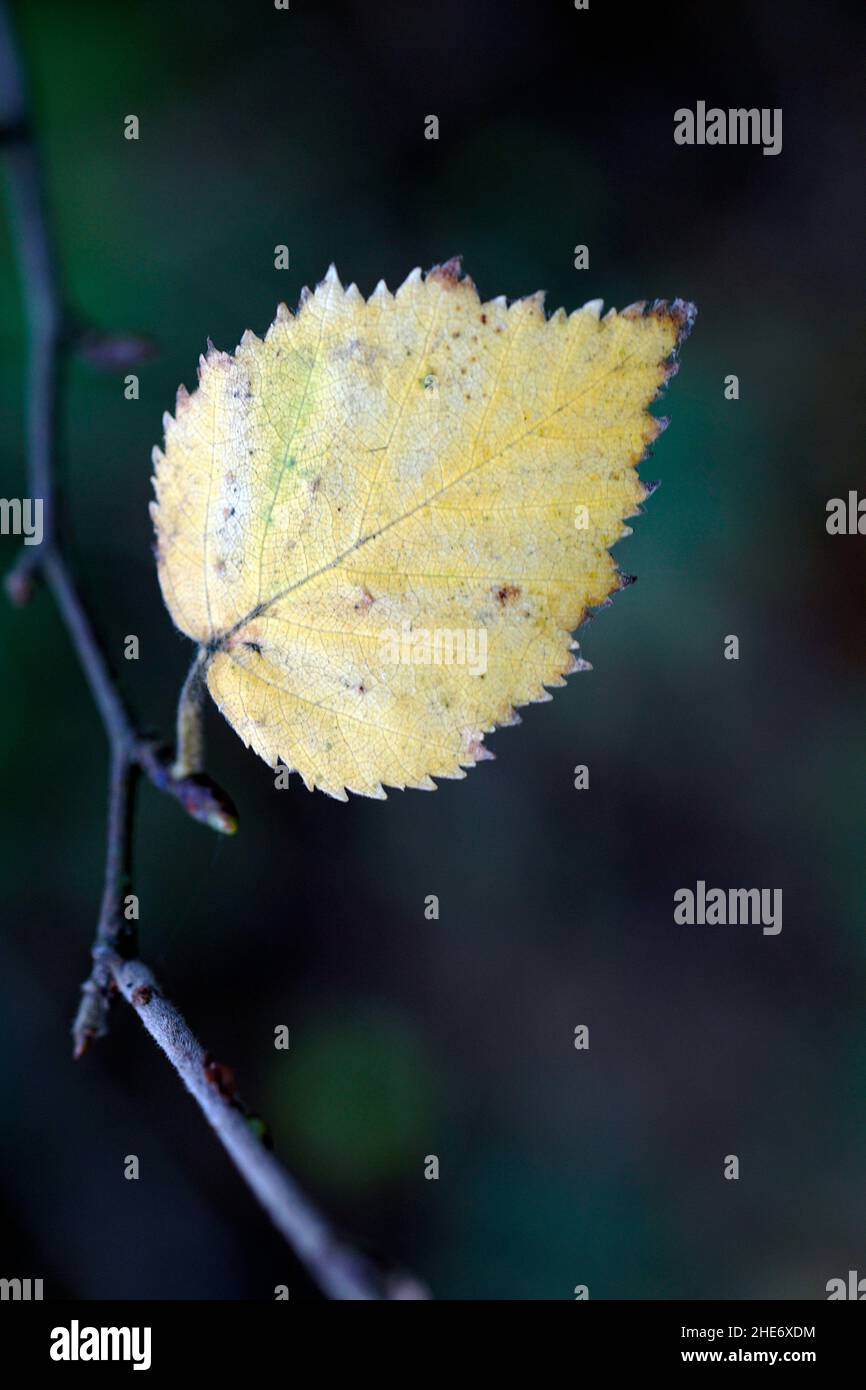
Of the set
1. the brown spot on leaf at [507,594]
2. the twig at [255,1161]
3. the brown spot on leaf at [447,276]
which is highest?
the brown spot on leaf at [447,276]

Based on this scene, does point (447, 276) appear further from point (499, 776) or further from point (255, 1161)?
point (499, 776)

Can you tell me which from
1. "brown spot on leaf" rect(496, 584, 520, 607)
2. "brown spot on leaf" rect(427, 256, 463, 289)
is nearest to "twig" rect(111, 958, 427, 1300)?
"brown spot on leaf" rect(496, 584, 520, 607)

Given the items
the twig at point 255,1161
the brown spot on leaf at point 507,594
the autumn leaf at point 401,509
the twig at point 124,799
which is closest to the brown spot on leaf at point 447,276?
the autumn leaf at point 401,509

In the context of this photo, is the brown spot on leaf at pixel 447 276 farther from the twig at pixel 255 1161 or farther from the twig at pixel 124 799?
the twig at pixel 255 1161

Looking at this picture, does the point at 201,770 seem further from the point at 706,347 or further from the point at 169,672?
the point at 706,347

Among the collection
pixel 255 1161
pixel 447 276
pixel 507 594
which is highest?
pixel 447 276

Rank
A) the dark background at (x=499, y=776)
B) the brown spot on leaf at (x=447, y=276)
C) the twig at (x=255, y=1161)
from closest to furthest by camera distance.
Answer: the twig at (x=255, y=1161) < the brown spot on leaf at (x=447, y=276) < the dark background at (x=499, y=776)

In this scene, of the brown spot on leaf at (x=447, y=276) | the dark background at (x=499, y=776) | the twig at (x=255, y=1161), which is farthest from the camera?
the dark background at (x=499, y=776)

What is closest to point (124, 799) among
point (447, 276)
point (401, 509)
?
point (401, 509)
